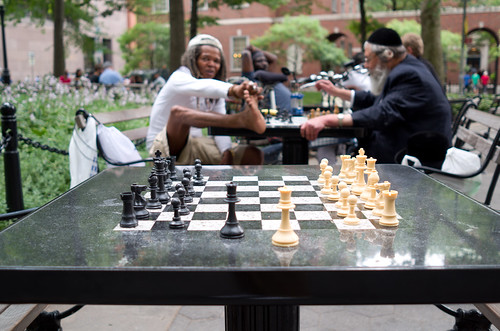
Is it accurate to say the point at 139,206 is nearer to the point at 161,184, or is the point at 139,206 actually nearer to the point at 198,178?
the point at 161,184

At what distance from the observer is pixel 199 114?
11.9ft

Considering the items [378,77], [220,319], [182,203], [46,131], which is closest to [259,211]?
[182,203]

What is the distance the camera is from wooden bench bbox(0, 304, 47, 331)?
6.14 ft

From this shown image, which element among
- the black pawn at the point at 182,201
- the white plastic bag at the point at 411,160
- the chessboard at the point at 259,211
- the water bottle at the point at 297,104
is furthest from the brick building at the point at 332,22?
the black pawn at the point at 182,201

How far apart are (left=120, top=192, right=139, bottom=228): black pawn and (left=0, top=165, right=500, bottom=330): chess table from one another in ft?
0.15

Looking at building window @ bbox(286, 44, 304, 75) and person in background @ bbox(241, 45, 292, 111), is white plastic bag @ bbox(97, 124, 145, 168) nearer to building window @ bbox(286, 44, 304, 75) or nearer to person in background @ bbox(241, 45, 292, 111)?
person in background @ bbox(241, 45, 292, 111)

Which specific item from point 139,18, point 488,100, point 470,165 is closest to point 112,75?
point 488,100

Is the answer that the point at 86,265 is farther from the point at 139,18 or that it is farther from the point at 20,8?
the point at 139,18

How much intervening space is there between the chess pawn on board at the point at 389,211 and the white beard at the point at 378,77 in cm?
294

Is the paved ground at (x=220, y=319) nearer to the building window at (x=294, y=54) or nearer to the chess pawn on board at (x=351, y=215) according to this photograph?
the chess pawn on board at (x=351, y=215)

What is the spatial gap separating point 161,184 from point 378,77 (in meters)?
2.91

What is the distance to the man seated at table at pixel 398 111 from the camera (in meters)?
3.73

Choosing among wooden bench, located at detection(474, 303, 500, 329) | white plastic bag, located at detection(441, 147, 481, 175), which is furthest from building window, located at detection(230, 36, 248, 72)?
wooden bench, located at detection(474, 303, 500, 329)

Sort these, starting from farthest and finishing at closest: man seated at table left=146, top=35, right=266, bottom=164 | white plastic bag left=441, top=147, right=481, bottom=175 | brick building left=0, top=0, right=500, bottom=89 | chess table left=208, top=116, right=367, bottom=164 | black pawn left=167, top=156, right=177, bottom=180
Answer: brick building left=0, top=0, right=500, bottom=89, chess table left=208, top=116, right=367, bottom=164, man seated at table left=146, top=35, right=266, bottom=164, white plastic bag left=441, top=147, right=481, bottom=175, black pawn left=167, top=156, right=177, bottom=180
